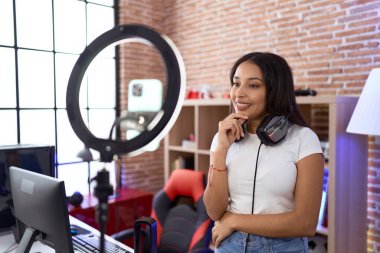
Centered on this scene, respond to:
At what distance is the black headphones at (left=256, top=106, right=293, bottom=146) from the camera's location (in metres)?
1.31

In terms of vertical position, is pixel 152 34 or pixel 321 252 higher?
pixel 152 34

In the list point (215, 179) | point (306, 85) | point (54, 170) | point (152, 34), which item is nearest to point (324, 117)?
point (306, 85)

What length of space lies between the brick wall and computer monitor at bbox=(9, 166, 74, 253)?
2244 mm

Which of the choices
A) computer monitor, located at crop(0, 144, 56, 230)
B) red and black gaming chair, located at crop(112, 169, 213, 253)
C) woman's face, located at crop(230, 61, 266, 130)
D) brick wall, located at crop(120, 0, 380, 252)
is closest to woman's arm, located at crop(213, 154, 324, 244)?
woman's face, located at crop(230, 61, 266, 130)

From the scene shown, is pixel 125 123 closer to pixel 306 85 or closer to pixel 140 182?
pixel 306 85

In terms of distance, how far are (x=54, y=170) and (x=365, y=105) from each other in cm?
181

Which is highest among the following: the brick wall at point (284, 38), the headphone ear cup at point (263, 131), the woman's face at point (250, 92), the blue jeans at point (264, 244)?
the brick wall at point (284, 38)

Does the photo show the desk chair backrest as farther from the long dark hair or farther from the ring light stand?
the ring light stand

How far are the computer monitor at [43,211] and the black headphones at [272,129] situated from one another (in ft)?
2.49

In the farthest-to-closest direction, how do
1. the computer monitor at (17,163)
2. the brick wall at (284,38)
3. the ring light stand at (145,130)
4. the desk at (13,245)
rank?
the brick wall at (284,38) < the computer monitor at (17,163) < the desk at (13,245) < the ring light stand at (145,130)

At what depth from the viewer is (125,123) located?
629 mm

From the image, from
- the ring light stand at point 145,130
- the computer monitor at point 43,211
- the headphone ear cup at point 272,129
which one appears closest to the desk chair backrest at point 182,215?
the headphone ear cup at point 272,129

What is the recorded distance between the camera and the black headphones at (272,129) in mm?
1309

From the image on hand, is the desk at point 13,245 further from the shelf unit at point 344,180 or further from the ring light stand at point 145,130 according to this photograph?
the ring light stand at point 145,130
